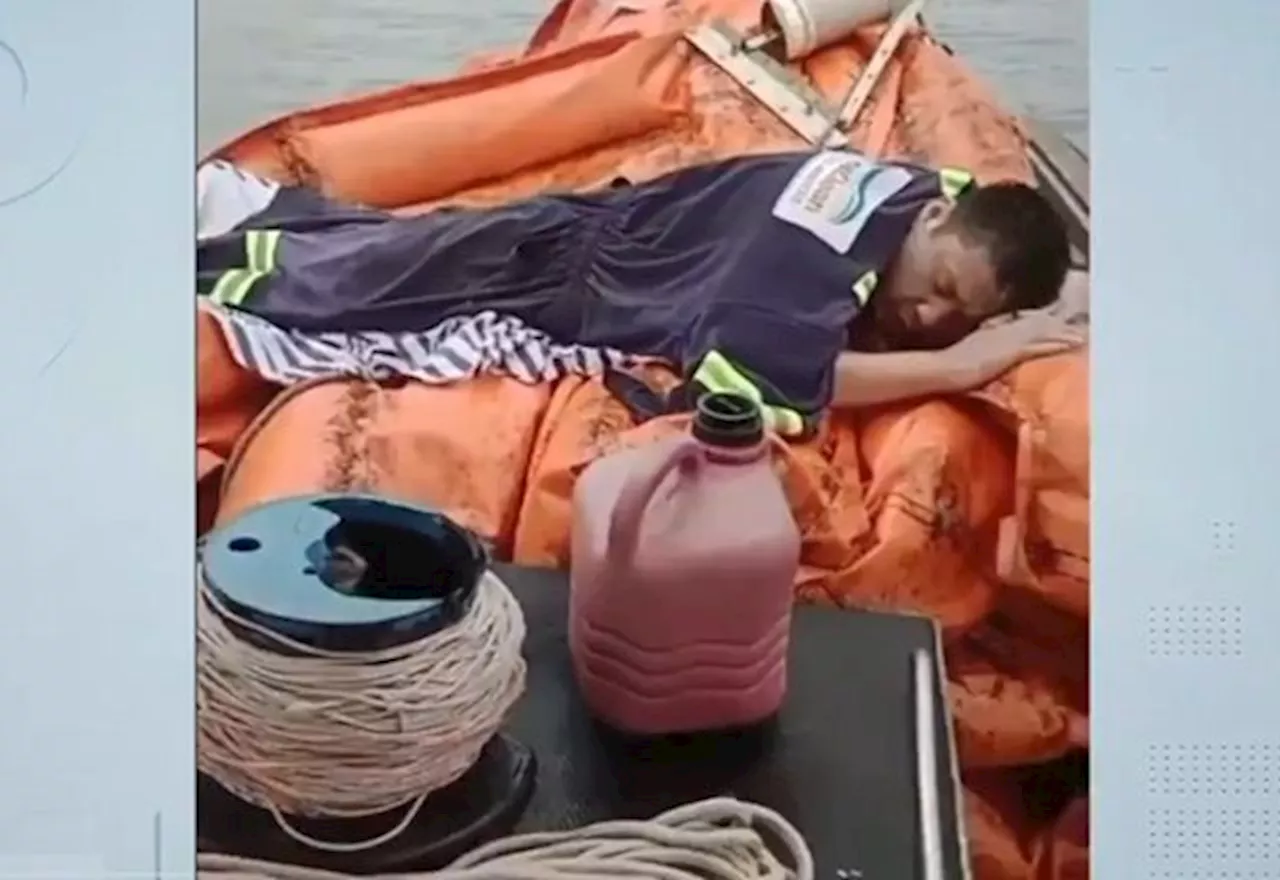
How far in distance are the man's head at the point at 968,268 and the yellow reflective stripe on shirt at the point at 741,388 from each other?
0.09 metres

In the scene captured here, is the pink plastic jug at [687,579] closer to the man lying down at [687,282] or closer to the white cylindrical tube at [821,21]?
the man lying down at [687,282]

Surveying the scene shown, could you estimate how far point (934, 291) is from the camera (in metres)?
1.56

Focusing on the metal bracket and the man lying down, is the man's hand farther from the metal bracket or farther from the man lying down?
the metal bracket

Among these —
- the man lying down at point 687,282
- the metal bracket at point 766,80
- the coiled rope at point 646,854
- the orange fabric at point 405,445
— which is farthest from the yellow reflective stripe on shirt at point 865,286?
the coiled rope at point 646,854

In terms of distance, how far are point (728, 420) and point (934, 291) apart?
176 mm

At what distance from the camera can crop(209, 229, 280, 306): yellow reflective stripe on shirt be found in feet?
5.22

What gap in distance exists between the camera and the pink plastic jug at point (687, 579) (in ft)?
5.06

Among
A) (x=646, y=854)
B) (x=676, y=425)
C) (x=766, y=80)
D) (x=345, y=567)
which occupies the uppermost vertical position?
(x=766, y=80)

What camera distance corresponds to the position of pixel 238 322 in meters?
1.59

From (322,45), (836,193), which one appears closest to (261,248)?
(322,45)

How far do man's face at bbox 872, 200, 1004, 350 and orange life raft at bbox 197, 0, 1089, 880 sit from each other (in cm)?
5

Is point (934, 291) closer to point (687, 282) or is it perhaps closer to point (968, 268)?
point (968, 268)

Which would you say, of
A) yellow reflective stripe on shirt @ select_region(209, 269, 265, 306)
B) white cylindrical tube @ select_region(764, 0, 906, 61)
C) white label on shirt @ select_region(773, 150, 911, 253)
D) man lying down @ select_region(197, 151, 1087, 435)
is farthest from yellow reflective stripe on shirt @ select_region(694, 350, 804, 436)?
yellow reflective stripe on shirt @ select_region(209, 269, 265, 306)
